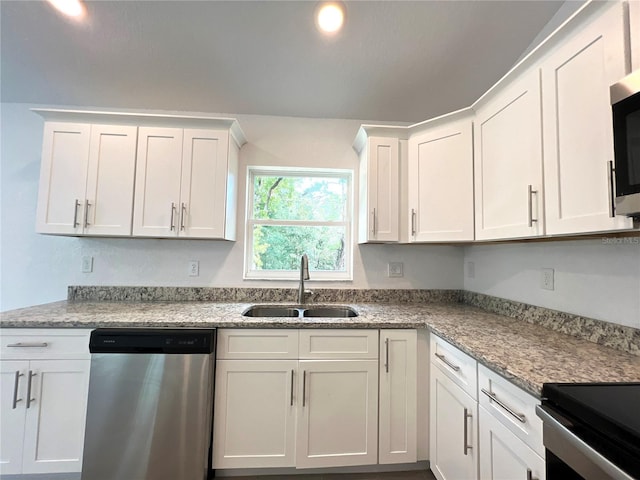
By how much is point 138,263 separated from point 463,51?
283 cm

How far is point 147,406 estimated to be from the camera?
4.94ft

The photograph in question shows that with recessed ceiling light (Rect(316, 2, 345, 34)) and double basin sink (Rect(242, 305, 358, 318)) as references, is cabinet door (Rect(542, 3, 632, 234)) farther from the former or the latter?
double basin sink (Rect(242, 305, 358, 318))

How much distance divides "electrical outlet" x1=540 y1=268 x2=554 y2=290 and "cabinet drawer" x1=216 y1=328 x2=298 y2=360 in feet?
4.69

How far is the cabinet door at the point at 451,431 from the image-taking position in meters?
1.22

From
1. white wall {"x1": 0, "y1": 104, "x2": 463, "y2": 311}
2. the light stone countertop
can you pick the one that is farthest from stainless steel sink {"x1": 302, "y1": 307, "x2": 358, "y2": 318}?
white wall {"x1": 0, "y1": 104, "x2": 463, "y2": 311}

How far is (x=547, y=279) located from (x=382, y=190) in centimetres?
112

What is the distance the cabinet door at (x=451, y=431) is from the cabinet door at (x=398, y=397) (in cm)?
11

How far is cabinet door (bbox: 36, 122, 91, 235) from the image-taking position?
1.91m

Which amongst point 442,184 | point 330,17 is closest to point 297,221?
point 442,184

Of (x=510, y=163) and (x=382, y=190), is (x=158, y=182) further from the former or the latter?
(x=510, y=163)

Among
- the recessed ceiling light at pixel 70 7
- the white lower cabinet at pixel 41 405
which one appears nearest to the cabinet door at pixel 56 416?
the white lower cabinet at pixel 41 405

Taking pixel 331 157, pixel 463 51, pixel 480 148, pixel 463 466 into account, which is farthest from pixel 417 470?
pixel 463 51

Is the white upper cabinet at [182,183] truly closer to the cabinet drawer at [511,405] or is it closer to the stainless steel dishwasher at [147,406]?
the stainless steel dishwasher at [147,406]

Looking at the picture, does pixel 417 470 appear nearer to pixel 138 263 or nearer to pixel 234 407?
pixel 234 407
